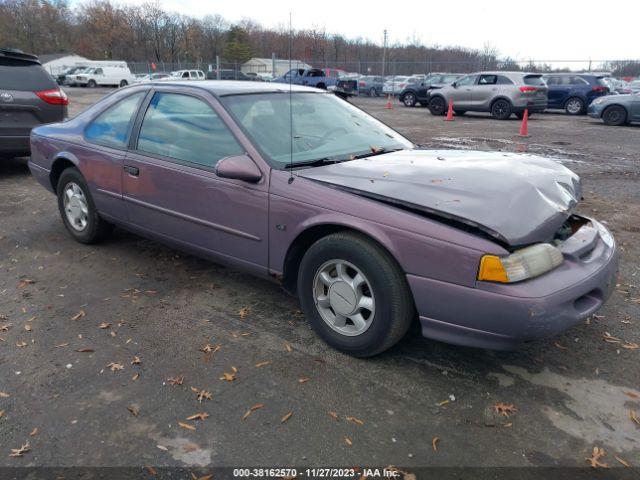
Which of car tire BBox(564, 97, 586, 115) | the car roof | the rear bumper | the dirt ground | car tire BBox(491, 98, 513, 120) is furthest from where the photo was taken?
car tire BBox(564, 97, 586, 115)

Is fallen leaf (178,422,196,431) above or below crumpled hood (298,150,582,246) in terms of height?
below

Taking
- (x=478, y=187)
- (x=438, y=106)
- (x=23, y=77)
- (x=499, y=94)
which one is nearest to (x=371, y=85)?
(x=438, y=106)

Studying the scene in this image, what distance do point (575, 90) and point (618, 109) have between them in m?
5.06

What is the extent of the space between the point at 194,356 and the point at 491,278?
1.80m

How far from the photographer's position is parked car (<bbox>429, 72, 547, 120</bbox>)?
17.4 metres

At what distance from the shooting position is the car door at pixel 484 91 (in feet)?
59.1

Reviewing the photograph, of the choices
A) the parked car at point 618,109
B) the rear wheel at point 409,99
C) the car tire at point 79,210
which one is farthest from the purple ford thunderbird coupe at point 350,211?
the rear wheel at point 409,99

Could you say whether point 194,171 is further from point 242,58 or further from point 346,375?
point 242,58

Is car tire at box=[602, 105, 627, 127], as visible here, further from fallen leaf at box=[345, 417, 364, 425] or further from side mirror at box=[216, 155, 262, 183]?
fallen leaf at box=[345, 417, 364, 425]

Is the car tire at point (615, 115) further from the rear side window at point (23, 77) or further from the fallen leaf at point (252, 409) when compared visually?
the fallen leaf at point (252, 409)

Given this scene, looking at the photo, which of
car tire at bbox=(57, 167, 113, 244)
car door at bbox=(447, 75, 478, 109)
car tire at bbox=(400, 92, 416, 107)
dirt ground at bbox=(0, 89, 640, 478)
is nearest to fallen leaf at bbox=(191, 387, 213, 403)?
dirt ground at bbox=(0, 89, 640, 478)

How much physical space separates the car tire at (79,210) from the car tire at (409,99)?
21700 mm

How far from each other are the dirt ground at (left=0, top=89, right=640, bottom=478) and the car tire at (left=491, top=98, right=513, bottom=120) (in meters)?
14.9

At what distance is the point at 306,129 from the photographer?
372 cm
